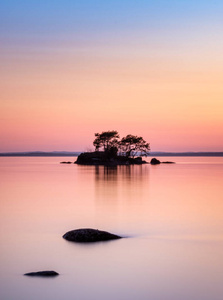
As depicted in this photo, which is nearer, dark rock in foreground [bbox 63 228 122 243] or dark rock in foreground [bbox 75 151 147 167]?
dark rock in foreground [bbox 63 228 122 243]

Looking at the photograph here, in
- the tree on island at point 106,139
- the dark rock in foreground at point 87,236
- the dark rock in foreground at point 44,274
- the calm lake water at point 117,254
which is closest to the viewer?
the calm lake water at point 117,254

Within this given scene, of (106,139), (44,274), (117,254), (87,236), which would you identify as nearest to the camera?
(44,274)

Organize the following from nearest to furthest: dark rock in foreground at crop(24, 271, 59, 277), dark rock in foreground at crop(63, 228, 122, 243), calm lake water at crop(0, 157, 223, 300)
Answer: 1. calm lake water at crop(0, 157, 223, 300)
2. dark rock in foreground at crop(24, 271, 59, 277)
3. dark rock in foreground at crop(63, 228, 122, 243)

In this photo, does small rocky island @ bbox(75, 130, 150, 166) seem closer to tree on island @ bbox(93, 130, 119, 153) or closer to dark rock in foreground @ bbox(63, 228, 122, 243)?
tree on island @ bbox(93, 130, 119, 153)

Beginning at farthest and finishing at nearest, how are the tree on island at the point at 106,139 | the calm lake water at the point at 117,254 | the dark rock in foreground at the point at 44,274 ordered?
the tree on island at the point at 106,139, the dark rock in foreground at the point at 44,274, the calm lake water at the point at 117,254

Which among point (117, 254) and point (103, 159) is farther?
point (103, 159)

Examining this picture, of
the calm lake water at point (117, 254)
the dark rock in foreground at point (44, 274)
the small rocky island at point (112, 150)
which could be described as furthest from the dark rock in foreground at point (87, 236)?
the small rocky island at point (112, 150)

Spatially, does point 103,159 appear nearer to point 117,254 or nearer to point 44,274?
point 117,254

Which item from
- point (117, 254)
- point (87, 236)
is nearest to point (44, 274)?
point (117, 254)

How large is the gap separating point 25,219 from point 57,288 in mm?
9646

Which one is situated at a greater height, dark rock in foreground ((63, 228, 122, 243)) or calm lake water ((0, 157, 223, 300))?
dark rock in foreground ((63, 228, 122, 243))

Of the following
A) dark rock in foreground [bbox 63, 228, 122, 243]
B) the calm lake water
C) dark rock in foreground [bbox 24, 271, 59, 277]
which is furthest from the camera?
dark rock in foreground [bbox 63, 228, 122, 243]

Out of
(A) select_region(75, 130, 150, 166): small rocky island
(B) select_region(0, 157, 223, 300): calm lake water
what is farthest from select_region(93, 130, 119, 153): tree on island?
(B) select_region(0, 157, 223, 300): calm lake water

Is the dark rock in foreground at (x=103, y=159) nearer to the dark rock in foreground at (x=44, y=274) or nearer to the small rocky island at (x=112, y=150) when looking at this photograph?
the small rocky island at (x=112, y=150)
